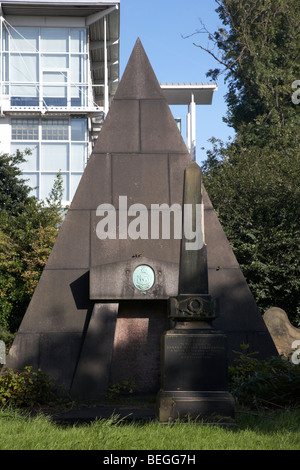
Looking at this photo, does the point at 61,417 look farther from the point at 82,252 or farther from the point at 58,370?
the point at 82,252

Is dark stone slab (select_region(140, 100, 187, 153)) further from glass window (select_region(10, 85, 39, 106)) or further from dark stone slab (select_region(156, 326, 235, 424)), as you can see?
glass window (select_region(10, 85, 39, 106))

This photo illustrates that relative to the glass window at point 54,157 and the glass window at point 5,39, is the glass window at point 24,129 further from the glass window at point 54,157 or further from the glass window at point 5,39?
the glass window at point 5,39

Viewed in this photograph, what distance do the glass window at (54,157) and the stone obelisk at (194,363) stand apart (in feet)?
72.1

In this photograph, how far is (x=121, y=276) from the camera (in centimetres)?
1170

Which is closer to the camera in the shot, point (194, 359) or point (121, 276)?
point (194, 359)

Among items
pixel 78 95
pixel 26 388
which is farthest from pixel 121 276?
pixel 78 95

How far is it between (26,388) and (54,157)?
66.6 feet

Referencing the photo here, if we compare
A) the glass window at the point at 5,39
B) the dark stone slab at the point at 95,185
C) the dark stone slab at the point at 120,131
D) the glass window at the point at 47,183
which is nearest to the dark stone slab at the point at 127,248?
the dark stone slab at the point at 95,185

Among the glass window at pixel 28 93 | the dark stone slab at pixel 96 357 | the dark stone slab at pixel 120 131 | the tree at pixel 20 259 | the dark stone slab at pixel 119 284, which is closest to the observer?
the dark stone slab at pixel 96 357

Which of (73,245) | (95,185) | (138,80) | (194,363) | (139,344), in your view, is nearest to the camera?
(194,363)

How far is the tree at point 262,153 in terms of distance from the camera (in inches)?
769

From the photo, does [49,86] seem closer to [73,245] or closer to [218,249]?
[73,245]

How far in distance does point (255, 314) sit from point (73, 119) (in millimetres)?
20504
